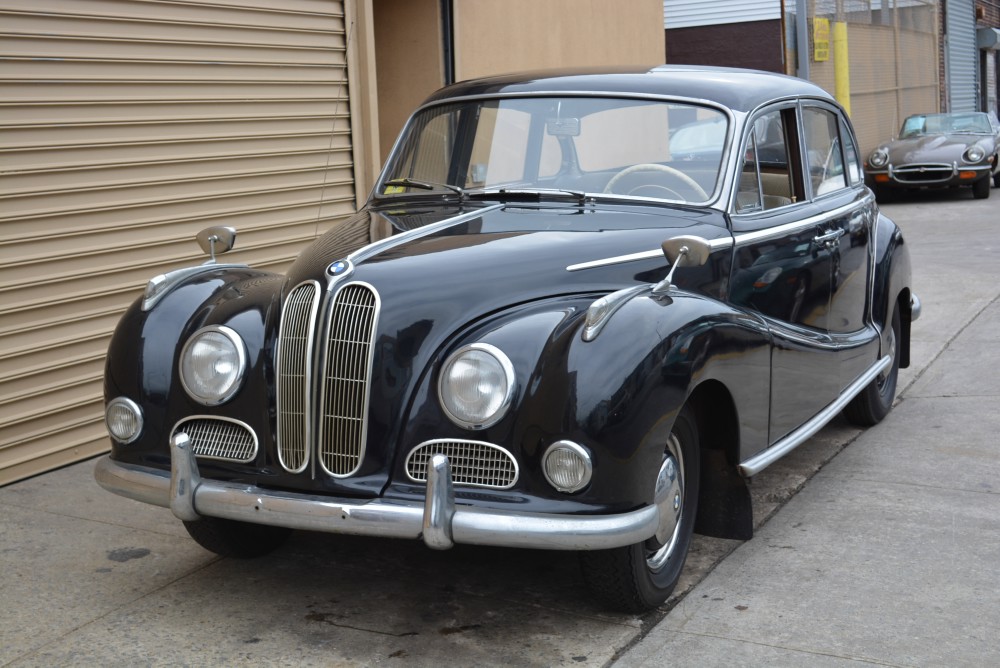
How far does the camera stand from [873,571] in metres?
4.19

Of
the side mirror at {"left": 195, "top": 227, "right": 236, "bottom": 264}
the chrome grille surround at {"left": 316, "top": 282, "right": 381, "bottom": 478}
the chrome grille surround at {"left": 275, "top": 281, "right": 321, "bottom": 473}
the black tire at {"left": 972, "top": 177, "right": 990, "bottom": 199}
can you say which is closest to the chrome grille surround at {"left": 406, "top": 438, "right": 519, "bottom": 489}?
the chrome grille surround at {"left": 316, "top": 282, "right": 381, "bottom": 478}

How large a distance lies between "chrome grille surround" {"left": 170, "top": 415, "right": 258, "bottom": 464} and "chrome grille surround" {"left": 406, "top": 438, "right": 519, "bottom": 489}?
63 cm

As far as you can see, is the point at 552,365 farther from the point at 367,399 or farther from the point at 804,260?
the point at 804,260

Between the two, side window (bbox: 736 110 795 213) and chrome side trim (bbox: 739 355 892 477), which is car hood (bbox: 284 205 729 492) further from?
chrome side trim (bbox: 739 355 892 477)

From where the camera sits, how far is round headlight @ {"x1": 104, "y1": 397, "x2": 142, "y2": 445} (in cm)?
402

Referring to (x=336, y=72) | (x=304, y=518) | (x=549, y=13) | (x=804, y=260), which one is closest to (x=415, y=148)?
(x=804, y=260)

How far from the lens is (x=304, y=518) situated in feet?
11.6

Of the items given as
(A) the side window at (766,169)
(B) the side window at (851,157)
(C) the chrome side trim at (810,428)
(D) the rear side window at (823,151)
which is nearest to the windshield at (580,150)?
(A) the side window at (766,169)

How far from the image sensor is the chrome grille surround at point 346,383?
3613mm

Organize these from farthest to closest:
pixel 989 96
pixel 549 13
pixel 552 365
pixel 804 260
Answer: pixel 989 96
pixel 549 13
pixel 804 260
pixel 552 365

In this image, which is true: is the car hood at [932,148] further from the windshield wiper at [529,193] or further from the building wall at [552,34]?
the windshield wiper at [529,193]

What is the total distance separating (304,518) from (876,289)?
11.9 ft

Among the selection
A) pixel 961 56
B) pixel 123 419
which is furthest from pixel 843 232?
pixel 961 56

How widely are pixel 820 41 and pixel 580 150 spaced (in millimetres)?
18267
